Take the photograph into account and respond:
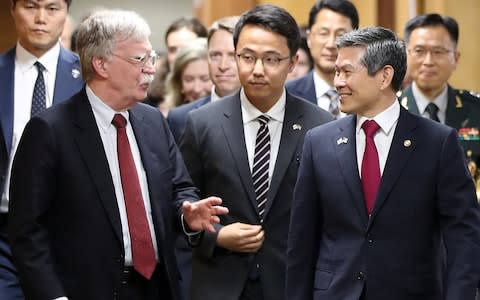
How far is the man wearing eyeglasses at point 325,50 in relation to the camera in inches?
263

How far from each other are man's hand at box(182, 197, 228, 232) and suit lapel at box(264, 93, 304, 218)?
52cm

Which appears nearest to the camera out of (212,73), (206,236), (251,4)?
(206,236)

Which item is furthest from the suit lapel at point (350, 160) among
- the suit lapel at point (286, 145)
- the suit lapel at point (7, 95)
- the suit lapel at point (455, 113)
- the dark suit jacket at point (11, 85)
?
the suit lapel at point (455, 113)

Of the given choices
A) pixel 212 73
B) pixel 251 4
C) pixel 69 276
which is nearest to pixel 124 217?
pixel 69 276

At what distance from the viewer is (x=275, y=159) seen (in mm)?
A: 5355

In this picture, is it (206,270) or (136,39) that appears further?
(206,270)

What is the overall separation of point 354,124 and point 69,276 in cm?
132

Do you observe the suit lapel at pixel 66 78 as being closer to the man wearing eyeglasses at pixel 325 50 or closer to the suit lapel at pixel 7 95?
the suit lapel at pixel 7 95

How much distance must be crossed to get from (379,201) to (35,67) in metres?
1.97

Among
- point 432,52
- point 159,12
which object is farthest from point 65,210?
point 159,12

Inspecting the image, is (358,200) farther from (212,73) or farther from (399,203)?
(212,73)

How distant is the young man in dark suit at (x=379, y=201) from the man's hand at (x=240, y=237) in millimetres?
345

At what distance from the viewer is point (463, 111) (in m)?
6.66

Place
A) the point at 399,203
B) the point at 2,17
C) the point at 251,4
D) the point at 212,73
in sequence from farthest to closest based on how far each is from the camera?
the point at 251,4 → the point at 2,17 → the point at 212,73 → the point at 399,203
